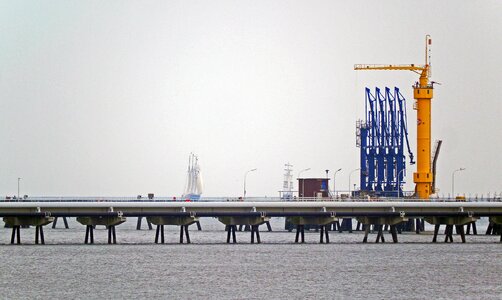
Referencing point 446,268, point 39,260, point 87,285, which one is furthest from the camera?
point 39,260

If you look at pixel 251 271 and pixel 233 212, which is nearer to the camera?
pixel 251 271

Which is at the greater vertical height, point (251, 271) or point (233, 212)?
point (233, 212)

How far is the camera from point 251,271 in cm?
11331

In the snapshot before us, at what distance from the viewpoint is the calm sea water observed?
94875mm

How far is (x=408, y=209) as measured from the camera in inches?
5886

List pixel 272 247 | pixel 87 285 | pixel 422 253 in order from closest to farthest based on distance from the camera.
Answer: pixel 87 285
pixel 422 253
pixel 272 247

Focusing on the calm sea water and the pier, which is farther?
the pier

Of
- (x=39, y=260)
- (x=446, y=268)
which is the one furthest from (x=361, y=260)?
(x=39, y=260)

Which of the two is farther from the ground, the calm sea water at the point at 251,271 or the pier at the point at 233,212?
the pier at the point at 233,212

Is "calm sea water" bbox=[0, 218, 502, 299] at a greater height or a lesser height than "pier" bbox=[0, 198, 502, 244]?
lesser

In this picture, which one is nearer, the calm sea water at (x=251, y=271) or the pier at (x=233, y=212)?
the calm sea water at (x=251, y=271)

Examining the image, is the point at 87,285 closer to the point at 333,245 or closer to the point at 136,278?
the point at 136,278

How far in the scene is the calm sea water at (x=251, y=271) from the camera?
94.9 m

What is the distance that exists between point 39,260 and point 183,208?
22.4 m
